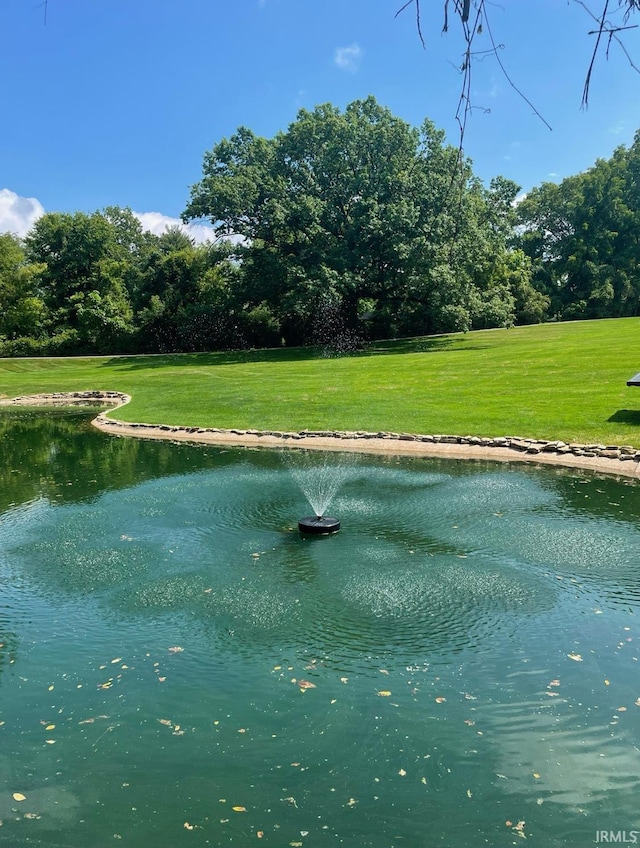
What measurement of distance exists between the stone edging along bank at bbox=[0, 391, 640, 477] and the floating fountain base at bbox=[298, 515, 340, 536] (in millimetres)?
6218

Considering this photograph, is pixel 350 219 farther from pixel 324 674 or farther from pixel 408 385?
pixel 324 674

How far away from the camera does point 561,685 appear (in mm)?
5789

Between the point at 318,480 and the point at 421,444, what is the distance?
3883 mm

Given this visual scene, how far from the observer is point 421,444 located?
16.6 m

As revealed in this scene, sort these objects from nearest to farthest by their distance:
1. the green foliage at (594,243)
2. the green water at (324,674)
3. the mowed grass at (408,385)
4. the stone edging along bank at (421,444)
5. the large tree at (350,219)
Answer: the green water at (324,674)
the stone edging along bank at (421,444)
the mowed grass at (408,385)
the large tree at (350,219)
the green foliage at (594,243)

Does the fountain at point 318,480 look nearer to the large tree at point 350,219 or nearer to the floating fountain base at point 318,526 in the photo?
the floating fountain base at point 318,526

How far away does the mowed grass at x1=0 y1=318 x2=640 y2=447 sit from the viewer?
1770cm

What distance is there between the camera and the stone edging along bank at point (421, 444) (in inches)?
553

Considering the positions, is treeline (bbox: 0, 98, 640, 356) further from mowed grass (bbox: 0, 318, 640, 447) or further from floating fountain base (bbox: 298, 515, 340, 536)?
floating fountain base (bbox: 298, 515, 340, 536)

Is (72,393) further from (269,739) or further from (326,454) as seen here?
(269,739)

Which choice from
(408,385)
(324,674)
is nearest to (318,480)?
(324,674)

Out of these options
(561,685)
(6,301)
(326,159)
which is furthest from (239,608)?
(6,301)

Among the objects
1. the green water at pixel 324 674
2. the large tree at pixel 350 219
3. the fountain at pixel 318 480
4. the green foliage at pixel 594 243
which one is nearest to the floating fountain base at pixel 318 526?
the fountain at pixel 318 480

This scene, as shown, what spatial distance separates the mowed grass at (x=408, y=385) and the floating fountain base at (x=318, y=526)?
25.8 feet
